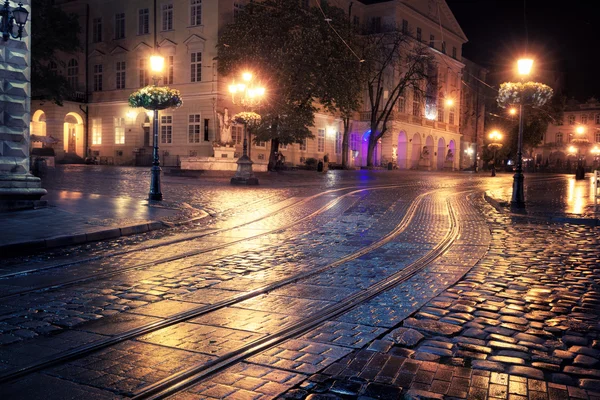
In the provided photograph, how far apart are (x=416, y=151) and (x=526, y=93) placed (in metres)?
46.9

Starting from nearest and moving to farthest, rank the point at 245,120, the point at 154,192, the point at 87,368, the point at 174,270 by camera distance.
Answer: the point at 87,368 → the point at 174,270 → the point at 154,192 → the point at 245,120

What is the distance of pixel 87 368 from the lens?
157 inches

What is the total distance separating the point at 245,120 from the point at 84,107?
28778 mm

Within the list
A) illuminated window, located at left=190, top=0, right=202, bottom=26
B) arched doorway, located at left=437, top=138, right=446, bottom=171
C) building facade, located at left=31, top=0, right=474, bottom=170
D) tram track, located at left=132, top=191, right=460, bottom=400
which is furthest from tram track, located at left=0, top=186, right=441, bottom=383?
arched doorway, located at left=437, top=138, right=446, bottom=171

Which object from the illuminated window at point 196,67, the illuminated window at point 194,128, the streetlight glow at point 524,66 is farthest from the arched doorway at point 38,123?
the streetlight glow at point 524,66

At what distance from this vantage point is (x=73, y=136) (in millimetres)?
51594

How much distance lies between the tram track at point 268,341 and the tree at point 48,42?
42091 millimetres

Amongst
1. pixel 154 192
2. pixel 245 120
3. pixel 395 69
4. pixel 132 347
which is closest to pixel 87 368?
pixel 132 347

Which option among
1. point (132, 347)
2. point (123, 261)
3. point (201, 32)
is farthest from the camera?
point (201, 32)

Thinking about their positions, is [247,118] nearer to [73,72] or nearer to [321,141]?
[321,141]

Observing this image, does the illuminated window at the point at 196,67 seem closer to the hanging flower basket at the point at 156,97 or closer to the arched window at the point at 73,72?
the arched window at the point at 73,72

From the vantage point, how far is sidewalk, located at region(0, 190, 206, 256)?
956 centimetres

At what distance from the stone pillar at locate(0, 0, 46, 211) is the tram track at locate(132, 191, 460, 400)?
9904 mm

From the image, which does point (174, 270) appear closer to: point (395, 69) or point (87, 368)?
point (87, 368)
